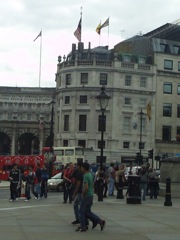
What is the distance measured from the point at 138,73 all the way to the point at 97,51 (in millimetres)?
7569

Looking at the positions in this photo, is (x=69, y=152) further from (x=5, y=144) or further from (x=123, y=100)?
(x=5, y=144)

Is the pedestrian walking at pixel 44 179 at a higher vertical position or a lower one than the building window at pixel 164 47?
lower

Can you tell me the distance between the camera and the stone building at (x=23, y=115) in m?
91.2

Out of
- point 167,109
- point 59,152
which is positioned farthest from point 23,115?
point 59,152

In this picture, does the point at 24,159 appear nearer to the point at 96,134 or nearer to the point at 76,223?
the point at 96,134

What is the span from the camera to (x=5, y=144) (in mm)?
96188

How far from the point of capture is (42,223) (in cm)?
1311

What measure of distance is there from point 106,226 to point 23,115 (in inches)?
3203

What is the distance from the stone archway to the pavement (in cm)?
7749

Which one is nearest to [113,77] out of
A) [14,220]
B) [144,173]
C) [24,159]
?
[24,159]

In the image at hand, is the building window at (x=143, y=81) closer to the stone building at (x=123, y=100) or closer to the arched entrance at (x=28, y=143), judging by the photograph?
the stone building at (x=123, y=100)

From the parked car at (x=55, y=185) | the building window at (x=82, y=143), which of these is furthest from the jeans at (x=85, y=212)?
the building window at (x=82, y=143)

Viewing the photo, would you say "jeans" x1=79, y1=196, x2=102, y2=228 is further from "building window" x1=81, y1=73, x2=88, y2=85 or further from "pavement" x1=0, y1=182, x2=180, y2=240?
"building window" x1=81, y1=73, x2=88, y2=85

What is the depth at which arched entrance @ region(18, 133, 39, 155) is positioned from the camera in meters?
94.3
